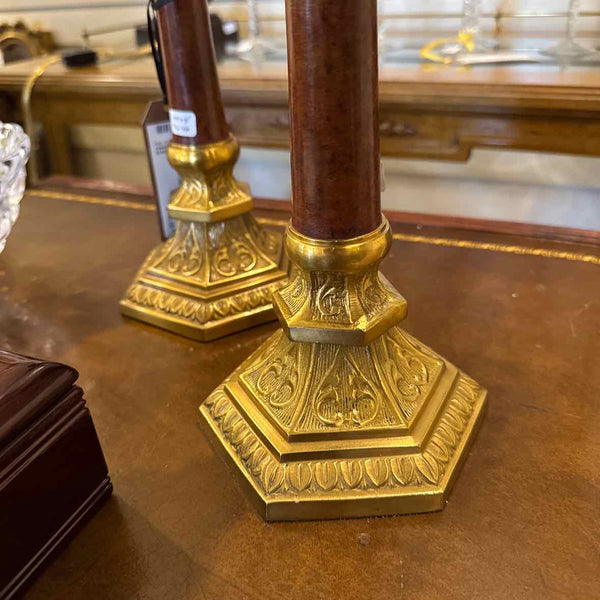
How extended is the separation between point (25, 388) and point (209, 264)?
11.1 inches

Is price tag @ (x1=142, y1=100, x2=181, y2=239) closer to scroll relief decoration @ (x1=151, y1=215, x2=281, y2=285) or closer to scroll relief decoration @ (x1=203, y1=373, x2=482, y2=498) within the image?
scroll relief decoration @ (x1=151, y1=215, x2=281, y2=285)

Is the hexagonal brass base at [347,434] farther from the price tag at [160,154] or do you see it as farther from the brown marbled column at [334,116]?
the price tag at [160,154]

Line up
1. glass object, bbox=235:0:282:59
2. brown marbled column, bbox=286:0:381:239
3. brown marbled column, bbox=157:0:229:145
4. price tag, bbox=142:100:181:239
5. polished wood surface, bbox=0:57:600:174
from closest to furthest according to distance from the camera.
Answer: brown marbled column, bbox=286:0:381:239 → brown marbled column, bbox=157:0:229:145 → price tag, bbox=142:100:181:239 → polished wood surface, bbox=0:57:600:174 → glass object, bbox=235:0:282:59

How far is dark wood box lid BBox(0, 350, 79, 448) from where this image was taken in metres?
0.37

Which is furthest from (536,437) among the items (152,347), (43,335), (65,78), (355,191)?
(65,78)

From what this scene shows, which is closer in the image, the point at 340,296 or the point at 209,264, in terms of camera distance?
the point at 340,296

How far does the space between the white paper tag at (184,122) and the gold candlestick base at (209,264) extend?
0.02 m

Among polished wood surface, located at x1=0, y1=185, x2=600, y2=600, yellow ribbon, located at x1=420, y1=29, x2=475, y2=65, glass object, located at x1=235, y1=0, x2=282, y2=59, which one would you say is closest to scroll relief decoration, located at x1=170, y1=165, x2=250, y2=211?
polished wood surface, located at x1=0, y1=185, x2=600, y2=600

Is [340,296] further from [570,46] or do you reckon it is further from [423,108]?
[570,46]

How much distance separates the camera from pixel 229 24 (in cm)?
148

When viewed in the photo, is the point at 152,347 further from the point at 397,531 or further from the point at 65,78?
the point at 65,78

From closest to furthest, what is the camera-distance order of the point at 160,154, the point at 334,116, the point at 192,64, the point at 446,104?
1. the point at 334,116
2. the point at 192,64
3. the point at 160,154
4. the point at 446,104

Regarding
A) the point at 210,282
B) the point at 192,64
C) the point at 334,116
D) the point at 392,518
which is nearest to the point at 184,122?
the point at 192,64

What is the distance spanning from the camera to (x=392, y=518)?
1.40 ft
